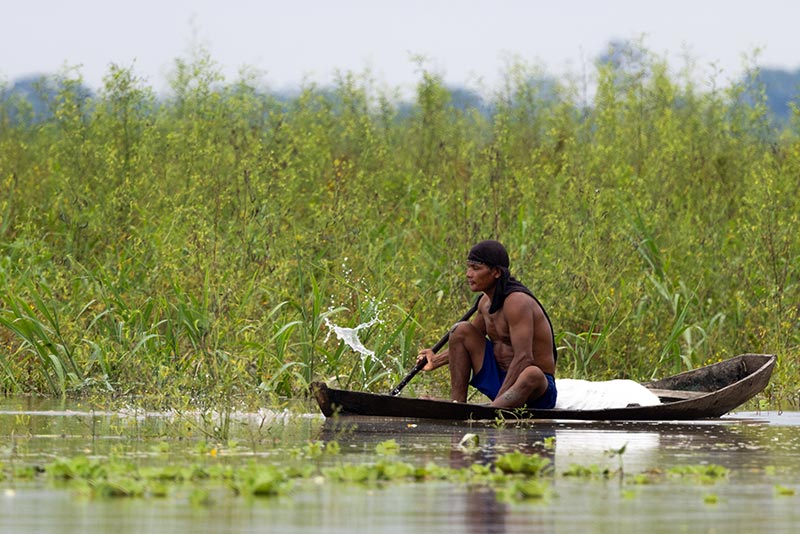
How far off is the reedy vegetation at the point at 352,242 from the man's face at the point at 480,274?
1128 millimetres

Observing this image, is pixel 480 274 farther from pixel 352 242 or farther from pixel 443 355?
pixel 352 242

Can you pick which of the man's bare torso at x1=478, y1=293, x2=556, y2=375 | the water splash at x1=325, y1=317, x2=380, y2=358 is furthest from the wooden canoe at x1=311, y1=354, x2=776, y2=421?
the water splash at x1=325, y1=317, x2=380, y2=358

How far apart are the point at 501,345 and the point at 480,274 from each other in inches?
25.3

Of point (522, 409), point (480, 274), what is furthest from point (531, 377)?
point (480, 274)

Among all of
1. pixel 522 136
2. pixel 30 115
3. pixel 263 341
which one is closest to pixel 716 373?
pixel 263 341

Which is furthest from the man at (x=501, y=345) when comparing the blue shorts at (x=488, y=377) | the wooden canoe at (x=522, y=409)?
the wooden canoe at (x=522, y=409)

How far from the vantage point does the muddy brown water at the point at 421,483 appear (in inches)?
252

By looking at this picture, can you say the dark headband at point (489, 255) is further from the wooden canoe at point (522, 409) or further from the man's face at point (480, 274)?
the wooden canoe at point (522, 409)

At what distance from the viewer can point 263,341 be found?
13383 millimetres

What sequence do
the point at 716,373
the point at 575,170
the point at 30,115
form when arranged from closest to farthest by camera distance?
the point at 716,373 < the point at 575,170 < the point at 30,115

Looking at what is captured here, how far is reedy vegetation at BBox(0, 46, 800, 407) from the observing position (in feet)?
43.0

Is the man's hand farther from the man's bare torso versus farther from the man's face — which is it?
the man's face

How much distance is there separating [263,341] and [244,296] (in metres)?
0.73

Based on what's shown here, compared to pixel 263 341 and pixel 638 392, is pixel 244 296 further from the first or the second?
pixel 638 392
